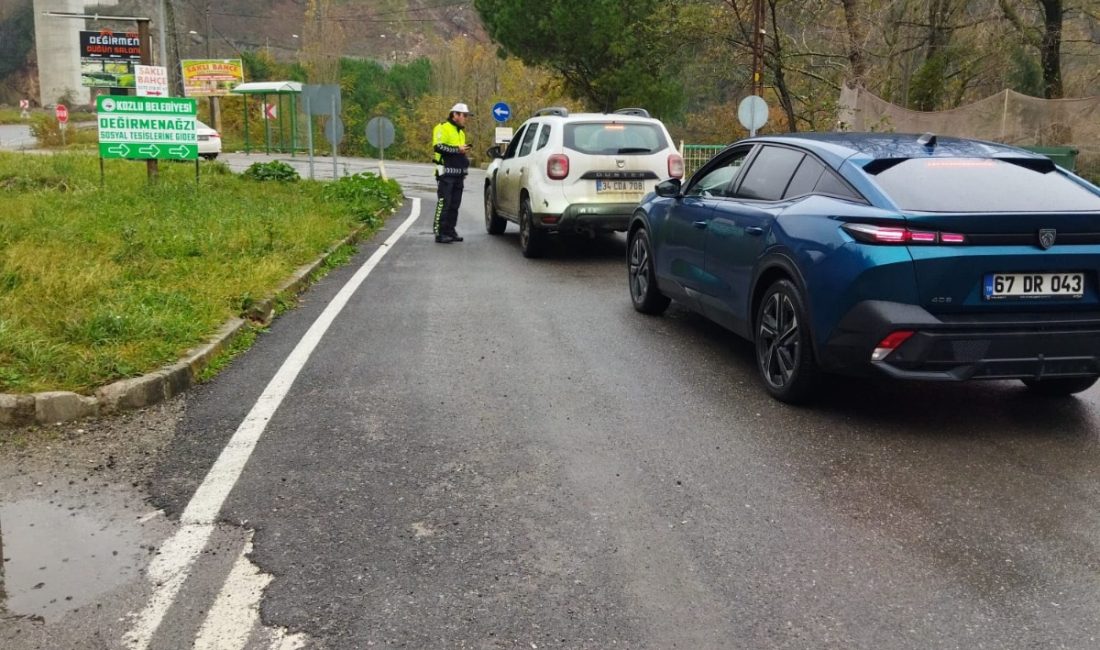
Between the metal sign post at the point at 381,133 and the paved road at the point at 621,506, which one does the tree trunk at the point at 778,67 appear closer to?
the metal sign post at the point at 381,133

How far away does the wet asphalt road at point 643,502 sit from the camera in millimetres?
3184

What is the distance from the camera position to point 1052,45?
84.7ft

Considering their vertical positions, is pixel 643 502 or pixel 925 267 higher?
pixel 925 267

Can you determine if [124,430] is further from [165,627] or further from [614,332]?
[614,332]

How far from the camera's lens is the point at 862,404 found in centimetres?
566

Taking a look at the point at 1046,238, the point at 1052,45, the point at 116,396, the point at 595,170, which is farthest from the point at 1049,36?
the point at 116,396

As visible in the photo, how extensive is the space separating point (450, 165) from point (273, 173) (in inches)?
364

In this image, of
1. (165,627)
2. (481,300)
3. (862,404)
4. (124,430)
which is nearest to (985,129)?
(481,300)

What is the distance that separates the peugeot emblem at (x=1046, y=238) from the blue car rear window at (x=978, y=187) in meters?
0.15

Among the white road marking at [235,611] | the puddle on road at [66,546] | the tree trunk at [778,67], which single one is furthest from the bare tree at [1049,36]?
the white road marking at [235,611]

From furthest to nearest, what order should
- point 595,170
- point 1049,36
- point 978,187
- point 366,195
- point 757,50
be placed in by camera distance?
point 757,50
point 1049,36
point 366,195
point 595,170
point 978,187

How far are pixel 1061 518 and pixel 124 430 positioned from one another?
4.35 m

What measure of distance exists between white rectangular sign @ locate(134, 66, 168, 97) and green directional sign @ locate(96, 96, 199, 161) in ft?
2.19

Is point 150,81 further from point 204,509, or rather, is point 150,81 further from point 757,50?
point 757,50
